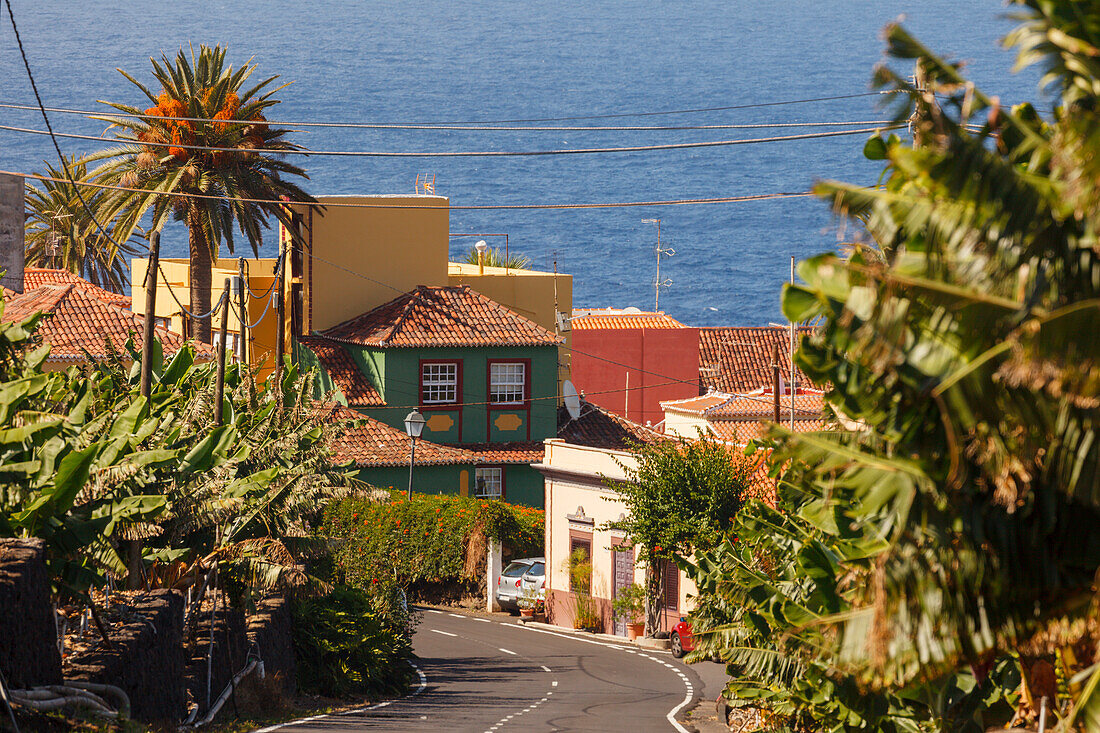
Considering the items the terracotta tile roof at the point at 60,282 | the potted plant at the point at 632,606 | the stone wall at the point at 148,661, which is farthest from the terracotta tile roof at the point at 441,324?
the stone wall at the point at 148,661

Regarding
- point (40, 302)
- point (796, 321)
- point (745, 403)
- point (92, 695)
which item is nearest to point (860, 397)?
point (796, 321)

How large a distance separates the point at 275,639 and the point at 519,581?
69.0 ft

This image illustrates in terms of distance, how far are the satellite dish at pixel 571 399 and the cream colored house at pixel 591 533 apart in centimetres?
917

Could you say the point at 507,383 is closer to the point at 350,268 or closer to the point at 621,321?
the point at 350,268

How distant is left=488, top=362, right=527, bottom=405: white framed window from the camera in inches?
2018

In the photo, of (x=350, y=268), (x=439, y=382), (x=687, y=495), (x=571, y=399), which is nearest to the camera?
(x=687, y=495)

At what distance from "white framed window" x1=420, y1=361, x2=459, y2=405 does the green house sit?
0.12 feet

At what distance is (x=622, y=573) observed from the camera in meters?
41.0

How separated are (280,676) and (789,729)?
38.4ft

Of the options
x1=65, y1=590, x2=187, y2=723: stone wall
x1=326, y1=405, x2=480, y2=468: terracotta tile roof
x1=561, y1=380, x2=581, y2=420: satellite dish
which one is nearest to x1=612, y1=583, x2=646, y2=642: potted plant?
x1=326, y1=405, x2=480, y2=468: terracotta tile roof

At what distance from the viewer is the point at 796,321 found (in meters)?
6.75

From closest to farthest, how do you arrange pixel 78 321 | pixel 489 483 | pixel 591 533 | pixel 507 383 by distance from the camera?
pixel 591 533 → pixel 78 321 → pixel 489 483 → pixel 507 383

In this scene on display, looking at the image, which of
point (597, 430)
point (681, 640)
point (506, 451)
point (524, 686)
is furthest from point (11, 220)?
point (597, 430)

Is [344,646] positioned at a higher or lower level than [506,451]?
lower
